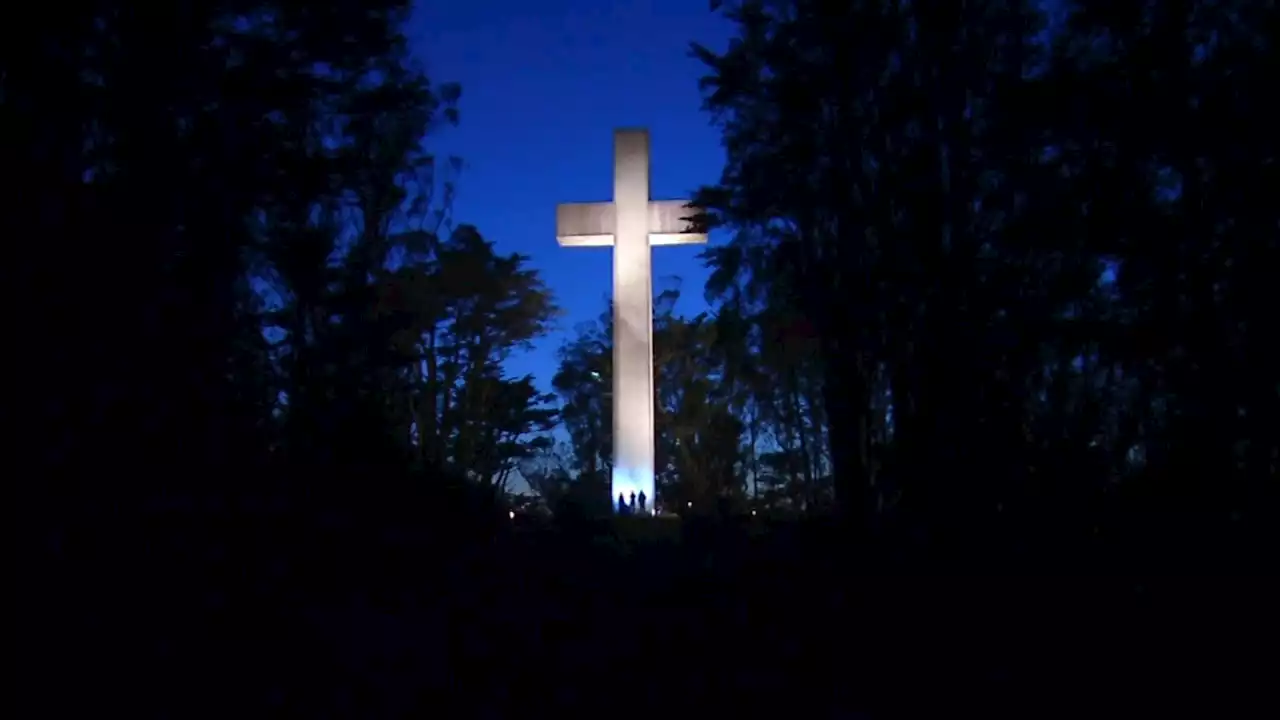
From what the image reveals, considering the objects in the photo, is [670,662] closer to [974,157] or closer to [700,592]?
[700,592]

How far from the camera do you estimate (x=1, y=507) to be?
3.52m

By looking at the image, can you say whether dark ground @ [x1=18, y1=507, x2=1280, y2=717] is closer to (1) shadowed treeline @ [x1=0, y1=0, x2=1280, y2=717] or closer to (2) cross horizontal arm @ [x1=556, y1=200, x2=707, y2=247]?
(1) shadowed treeline @ [x1=0, y1=0, x2=1280, y2=717]

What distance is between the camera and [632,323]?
14797 mm

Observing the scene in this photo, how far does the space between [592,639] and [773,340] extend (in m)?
7.20

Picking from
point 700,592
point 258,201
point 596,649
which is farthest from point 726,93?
point 596,649

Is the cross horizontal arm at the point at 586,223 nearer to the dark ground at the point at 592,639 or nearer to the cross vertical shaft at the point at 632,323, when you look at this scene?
the cross vertical shaft at the point at 632,323

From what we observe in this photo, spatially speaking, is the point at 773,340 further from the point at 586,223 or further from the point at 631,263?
the point at 586,223

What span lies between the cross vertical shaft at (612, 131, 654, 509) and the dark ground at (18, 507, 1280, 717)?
868 cm

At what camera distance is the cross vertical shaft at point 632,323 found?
47.5 feet

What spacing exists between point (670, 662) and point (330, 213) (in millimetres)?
6442

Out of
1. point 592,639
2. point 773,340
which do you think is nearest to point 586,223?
point 773,340

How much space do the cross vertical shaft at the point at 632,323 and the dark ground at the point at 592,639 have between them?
342 inches

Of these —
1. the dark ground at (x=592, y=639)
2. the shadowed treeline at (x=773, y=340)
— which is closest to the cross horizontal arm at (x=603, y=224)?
the shadowed treeline at (x=773, y=340)

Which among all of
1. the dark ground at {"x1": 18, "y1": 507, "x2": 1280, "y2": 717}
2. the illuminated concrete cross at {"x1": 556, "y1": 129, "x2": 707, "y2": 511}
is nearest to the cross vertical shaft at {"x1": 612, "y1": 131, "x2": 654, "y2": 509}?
the illuminated concrete cross at {"x1": 556, "y1": 129, "x2": 707, "y2": 511}
